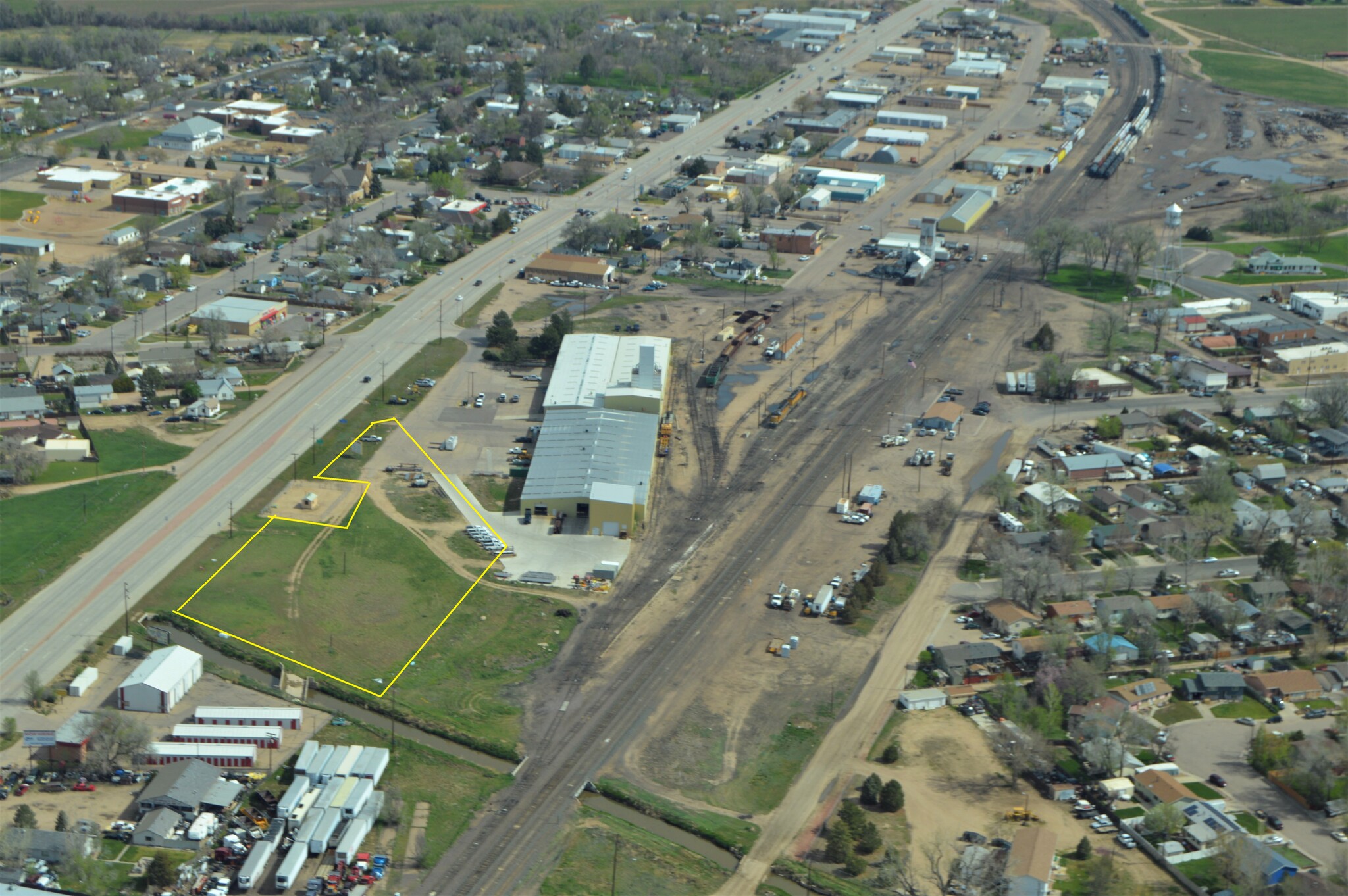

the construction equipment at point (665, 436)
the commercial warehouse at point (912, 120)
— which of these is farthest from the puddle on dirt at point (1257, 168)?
the construction equipment at point (665, 436)

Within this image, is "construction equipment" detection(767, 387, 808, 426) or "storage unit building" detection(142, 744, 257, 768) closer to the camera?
"storage unit building" detection(142, 744, 257, 768)

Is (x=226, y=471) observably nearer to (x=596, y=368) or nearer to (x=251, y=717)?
(x=596, y=368)

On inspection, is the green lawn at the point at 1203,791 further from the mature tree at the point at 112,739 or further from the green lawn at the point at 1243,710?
the mature tree at the point at 112,739

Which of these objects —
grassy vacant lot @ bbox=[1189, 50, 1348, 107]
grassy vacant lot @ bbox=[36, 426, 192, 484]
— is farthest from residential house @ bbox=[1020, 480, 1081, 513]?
grassy vacant lot @ bbox=[1189, 50, 1348, 107]

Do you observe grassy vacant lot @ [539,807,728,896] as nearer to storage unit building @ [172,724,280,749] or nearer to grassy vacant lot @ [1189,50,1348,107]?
storage unit building @ [172,724,280,749]

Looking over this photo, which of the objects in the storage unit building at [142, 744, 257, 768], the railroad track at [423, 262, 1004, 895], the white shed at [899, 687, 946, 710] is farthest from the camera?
the white shed at [899, 687, 946, 710]
